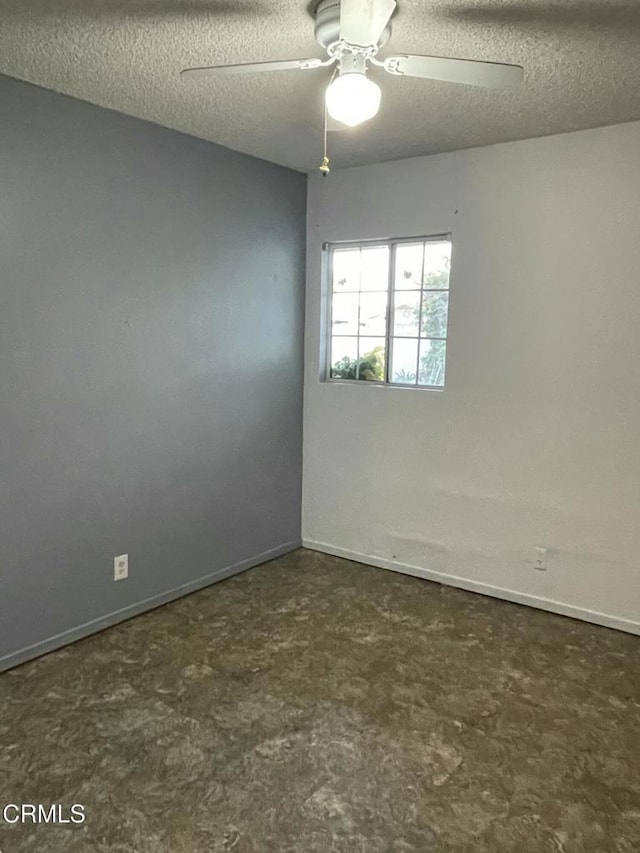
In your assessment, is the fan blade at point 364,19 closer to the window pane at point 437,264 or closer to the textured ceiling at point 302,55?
the textured ceiling at point 302,55

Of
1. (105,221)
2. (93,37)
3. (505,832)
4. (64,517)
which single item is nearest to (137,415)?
(64,517)

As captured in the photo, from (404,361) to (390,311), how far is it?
311 millimetres

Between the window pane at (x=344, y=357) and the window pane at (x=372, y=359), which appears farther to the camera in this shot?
the window pane at (x=344, y=357)

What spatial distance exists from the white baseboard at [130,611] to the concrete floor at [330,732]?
0.16 feet

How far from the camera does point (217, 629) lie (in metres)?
3.19

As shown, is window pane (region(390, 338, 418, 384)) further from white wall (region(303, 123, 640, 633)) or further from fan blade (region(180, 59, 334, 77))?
fan blade (region(180, 59, 334, 77))

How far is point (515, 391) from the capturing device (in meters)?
3.44

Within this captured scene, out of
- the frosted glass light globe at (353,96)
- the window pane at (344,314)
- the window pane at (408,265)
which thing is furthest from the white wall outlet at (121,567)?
the frosted glass light globe at (353,96)

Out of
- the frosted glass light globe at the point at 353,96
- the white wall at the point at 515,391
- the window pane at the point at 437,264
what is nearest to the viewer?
the frosted glass light globe at the point at 353,96

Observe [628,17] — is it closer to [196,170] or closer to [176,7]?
[176,7]

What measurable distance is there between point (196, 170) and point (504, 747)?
2952 millimetres

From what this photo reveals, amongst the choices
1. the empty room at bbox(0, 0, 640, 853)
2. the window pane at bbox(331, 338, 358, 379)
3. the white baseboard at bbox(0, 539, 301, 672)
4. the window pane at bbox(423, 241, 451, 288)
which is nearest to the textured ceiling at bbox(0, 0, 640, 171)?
the empty room at bbox(0, 0, 640, 853)

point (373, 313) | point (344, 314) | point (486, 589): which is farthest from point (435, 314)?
point (486, 589)

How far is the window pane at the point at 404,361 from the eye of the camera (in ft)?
12.7
